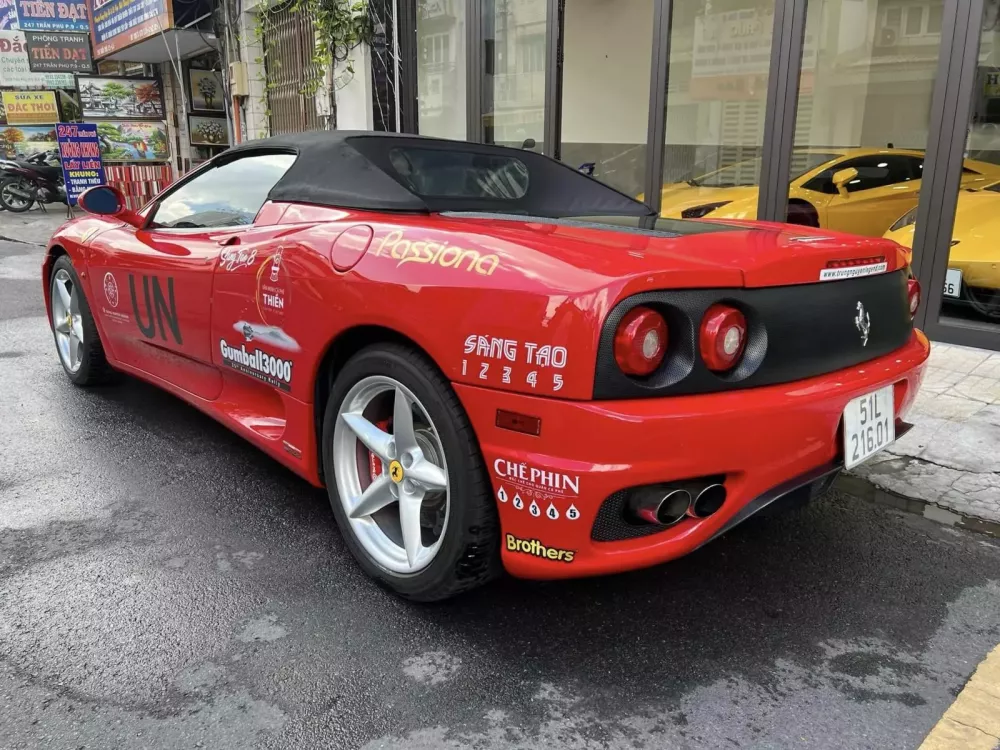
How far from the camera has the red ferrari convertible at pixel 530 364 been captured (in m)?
1.77

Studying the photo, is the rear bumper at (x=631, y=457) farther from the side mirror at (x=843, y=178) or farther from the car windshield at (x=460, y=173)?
the side mirror at (x=843, y=178)

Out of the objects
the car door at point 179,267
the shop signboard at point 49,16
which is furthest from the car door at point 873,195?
the shop signboard at point 49,16

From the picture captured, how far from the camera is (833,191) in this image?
702 cm

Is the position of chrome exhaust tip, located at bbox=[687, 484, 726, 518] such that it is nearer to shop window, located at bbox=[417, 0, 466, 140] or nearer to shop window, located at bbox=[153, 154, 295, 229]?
shop window, located at bbox=[153, 154, 295, 229]

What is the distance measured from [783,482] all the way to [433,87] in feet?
28.7

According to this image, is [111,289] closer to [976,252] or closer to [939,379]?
[939,379]

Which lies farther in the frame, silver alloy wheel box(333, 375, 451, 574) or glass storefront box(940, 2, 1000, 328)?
glass storefront box(940, 2, 1000, 328)

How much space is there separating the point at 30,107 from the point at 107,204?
76.7ft

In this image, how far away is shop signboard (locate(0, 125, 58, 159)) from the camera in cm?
2291

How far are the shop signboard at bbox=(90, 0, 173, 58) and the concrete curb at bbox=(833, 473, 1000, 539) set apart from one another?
11.8m

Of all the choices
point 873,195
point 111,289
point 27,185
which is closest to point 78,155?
point 27,185

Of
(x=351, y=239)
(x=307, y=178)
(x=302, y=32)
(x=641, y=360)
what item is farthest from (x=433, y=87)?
(x=641, y=360)

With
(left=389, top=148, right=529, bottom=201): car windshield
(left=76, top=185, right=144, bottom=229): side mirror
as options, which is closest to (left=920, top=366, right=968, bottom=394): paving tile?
(left=389, top=148, right=529, bottom=201): car windshield

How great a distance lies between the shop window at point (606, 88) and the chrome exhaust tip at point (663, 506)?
24.9 ft
